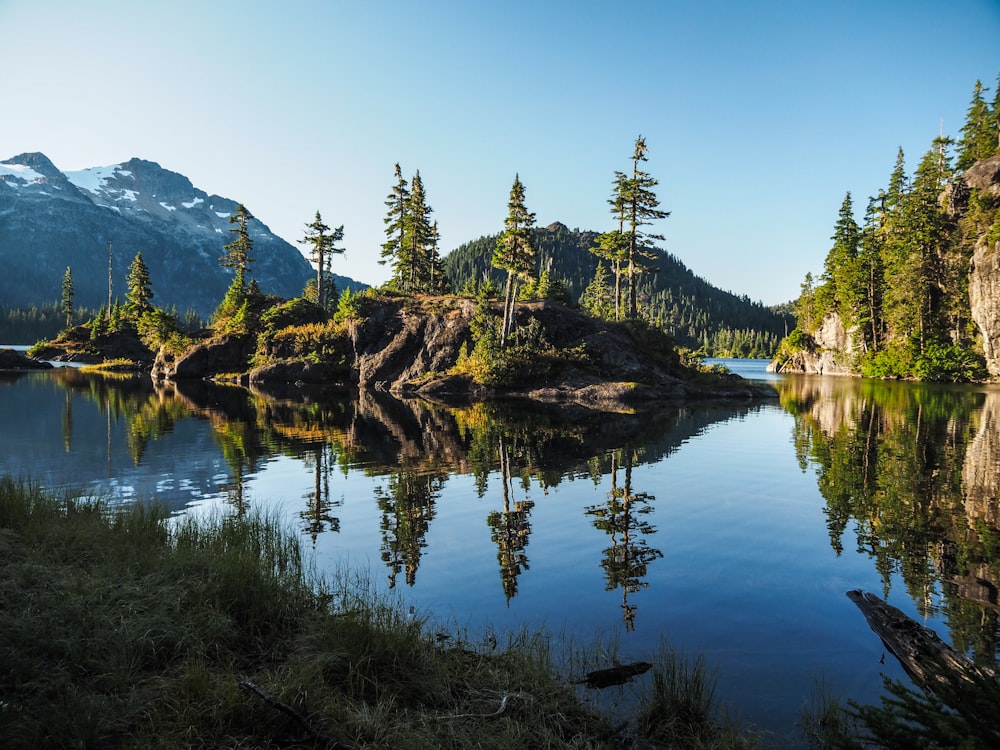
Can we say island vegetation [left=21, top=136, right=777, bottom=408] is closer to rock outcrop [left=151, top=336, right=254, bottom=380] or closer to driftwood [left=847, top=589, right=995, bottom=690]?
rock outcrop [left=151, top=336, right=254, bottom=380]

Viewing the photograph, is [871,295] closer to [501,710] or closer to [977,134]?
[977,134]

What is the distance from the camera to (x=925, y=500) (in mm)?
14680

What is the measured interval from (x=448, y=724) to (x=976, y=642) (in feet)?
23.4

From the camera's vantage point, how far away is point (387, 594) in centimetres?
882

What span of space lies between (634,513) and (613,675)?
7.78 m

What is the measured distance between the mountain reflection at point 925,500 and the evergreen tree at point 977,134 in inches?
2752

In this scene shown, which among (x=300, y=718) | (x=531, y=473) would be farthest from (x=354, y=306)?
(x=300, y=718)

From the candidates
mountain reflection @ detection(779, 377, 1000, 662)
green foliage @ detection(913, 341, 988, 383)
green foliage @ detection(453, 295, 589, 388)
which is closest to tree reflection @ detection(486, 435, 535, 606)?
mountain reflection @ detection(779, 377, 1000, 662)

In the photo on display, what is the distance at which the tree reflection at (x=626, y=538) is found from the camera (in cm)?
940

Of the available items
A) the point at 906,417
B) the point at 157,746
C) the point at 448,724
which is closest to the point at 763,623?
the point at 448,724

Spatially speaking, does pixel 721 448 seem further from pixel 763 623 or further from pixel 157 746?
pixel 157 746

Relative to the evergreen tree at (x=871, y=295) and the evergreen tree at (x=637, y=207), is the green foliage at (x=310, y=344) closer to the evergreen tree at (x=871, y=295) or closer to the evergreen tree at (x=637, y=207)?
the evergreen tree at (x=637, y=207)

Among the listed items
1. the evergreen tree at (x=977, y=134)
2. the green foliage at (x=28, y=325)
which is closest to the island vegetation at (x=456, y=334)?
the evergreen tree at (x=977, y=134)

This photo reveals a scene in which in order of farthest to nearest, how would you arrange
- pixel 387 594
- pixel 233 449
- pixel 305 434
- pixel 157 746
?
pixel 305 434 < pixel 233 449 < pixel 387 594 < pixel 157 746
